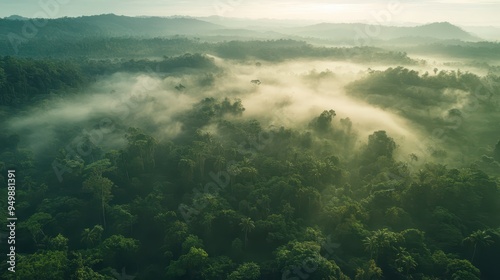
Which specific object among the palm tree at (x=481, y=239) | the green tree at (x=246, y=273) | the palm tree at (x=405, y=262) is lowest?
the green tree at (x=246, y=273)

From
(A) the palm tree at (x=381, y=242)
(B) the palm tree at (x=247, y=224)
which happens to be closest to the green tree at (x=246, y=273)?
(B) the palm tree at (x=247, y=224)

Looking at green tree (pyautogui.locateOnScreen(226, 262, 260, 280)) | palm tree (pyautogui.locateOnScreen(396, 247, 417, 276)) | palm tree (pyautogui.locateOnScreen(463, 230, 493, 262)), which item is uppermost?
palm tree (pyautogui.locateOnScreen(463, 230, 493, 262))

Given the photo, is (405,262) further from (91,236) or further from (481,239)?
(91,236)

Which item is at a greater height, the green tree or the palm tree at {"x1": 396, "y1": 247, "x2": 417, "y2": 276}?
the palm tree at {"x1": 396, "y1": 247, "x2": 417, "y2": 276}

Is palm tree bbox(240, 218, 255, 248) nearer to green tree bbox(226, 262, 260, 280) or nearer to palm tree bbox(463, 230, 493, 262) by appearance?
green tree bbox(226, 262, 260, 280)

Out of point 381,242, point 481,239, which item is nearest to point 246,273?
point 381,242

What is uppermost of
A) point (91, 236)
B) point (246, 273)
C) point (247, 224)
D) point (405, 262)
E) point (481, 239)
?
point (481, 239)

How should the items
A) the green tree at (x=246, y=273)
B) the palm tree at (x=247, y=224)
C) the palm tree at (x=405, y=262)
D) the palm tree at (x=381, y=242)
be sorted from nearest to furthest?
the green tree at (x=246, y=273) < the palm tree at (x=405, y=262) < the palm tree at (x=381, y=242) < the palm tree at (x=247, y=224)

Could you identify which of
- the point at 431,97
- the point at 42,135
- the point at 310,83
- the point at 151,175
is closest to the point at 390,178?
the point at 151,175

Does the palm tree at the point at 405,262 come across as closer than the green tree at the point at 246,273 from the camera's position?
No

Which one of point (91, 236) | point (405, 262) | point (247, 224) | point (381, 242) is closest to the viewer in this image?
point (405, 262)

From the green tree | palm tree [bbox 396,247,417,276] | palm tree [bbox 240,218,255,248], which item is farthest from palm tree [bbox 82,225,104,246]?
palm tree [bbox 396,247,417,276]

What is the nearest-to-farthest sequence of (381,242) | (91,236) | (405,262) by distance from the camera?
(405,262)
(381,242)
(91,236)

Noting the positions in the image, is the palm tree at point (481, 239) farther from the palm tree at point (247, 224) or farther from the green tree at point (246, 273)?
the palm tree at point (247, 224)
